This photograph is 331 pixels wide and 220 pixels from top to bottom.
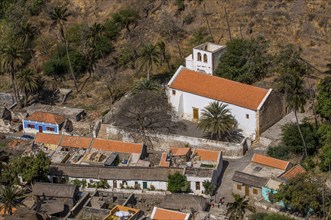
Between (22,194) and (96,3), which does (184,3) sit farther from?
(22,194)

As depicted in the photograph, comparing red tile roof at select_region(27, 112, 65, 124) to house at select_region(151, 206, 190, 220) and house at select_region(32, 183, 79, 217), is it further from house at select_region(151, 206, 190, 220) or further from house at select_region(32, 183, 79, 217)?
house at select_region(151, 206, 190, 220)

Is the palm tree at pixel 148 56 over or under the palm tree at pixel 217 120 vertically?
over

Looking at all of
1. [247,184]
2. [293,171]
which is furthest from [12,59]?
[293,171]

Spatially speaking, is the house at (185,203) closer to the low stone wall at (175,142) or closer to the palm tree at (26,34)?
the low stone wall at (175,142)

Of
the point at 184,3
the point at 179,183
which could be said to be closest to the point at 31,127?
the point at 179,183

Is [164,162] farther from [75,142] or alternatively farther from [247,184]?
[75,142]

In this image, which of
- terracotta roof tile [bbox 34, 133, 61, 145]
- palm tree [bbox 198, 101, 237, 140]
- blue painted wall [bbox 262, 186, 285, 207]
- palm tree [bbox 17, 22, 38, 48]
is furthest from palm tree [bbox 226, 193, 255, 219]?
palm tree [bbox 17, 22, 38, 48]

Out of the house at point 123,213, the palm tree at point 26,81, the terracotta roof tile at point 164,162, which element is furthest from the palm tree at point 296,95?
the palm tree at point 26,81
